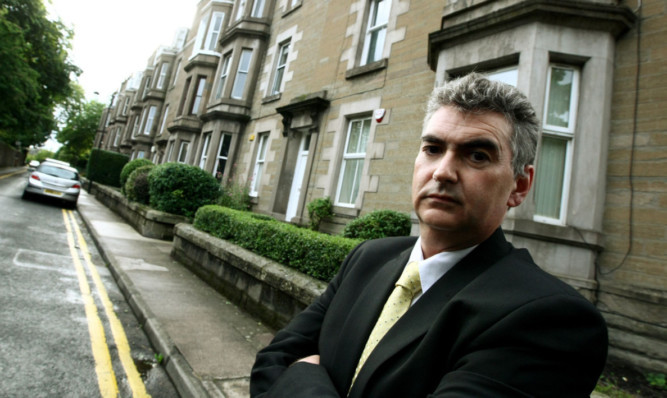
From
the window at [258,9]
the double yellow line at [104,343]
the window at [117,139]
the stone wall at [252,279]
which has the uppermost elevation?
the window at [258,9]

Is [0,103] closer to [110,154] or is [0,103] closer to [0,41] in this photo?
[0,41]

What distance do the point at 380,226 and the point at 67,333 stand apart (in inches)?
194

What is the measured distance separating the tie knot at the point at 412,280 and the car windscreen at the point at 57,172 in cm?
1790

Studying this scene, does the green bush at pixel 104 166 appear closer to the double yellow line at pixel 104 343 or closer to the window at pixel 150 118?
the window at pixel 150 118

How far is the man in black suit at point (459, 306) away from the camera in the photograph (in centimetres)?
101

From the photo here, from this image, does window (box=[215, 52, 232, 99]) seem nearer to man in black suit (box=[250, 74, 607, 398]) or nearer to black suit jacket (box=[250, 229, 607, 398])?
man in black suit (box=[250, 74, 607, 398])

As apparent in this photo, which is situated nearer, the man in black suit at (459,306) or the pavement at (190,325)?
the man in black suit at (459,306)

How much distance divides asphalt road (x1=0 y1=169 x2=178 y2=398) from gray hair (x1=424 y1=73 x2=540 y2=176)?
343cm

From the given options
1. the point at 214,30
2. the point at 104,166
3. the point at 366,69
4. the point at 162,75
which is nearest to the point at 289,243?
the point at 366,69

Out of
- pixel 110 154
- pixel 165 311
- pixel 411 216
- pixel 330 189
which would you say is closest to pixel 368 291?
pixel 165 311

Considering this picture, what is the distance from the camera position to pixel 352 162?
952 centimetres

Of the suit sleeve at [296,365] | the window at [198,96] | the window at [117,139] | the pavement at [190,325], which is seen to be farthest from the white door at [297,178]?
the window at [117,139]

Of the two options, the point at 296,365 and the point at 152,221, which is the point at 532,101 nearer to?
the point at 296,365

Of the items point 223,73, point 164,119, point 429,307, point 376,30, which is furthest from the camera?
point 164,119
